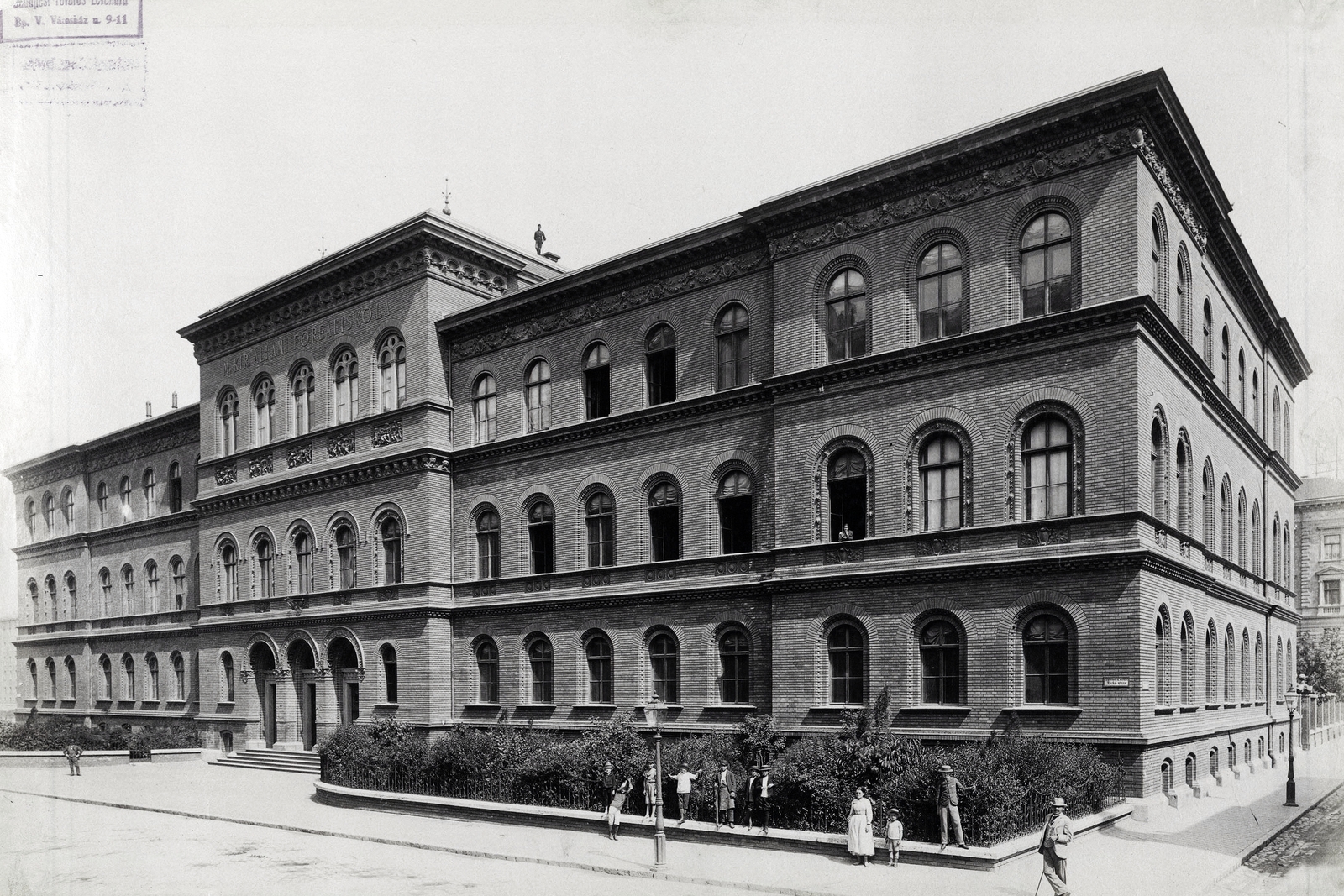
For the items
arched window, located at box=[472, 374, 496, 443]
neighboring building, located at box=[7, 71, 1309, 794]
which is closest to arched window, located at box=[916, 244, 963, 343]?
neighboring building, located at box=[7, 71, 1309, 794]

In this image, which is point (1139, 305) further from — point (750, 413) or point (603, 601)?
point (603, 601)

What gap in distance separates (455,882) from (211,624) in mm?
27321

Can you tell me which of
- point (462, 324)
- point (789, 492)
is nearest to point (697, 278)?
point (789, 492)

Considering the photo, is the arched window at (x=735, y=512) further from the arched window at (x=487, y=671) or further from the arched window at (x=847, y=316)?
A: the arched window at (x=487, y=671)

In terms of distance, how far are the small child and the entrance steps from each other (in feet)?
72.9

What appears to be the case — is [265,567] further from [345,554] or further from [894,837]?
[894,837]

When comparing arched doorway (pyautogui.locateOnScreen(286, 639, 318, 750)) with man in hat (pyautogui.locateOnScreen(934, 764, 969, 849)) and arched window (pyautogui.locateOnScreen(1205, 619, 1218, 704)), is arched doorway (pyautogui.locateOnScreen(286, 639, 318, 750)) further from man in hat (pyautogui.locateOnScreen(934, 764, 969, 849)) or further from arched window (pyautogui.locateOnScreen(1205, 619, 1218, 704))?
arched window (pyautogui.locateOnScreen(1205, 619, 1218, 704))

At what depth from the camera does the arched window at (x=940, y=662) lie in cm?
2372

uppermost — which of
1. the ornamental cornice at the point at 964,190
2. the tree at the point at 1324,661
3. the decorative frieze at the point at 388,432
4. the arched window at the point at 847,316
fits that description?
the ornamental cornice at the point at 964,190

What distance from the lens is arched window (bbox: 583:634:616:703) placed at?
30797 mm

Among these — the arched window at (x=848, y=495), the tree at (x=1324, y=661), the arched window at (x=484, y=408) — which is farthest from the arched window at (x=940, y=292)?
the tree at (x=1324, y=661)

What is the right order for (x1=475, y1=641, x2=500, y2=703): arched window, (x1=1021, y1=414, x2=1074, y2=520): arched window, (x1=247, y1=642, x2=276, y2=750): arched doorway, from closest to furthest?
(x1=1021, y1=414, x2=1074, y2=520): arched window, (x1=475, y1=641, x2=500, y2=703): arched window, (x1=247, y1=642, x2=276, y2=750): arched doorway

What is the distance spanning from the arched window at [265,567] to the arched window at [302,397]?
4414 mm

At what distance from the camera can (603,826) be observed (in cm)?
2205
